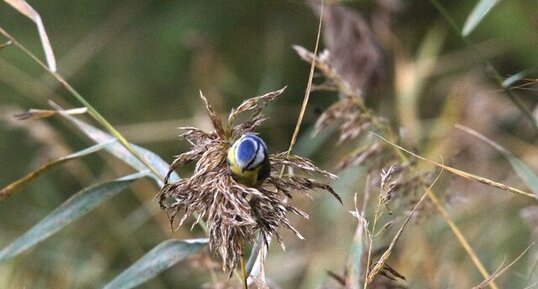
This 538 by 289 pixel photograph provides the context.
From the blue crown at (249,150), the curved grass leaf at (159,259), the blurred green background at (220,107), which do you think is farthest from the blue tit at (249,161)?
the blurred green background at (220,107)

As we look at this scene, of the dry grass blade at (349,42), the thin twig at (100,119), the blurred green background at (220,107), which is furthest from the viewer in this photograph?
the dry grass blade at (349,42)

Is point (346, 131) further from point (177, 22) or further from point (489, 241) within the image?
point (177, 22)

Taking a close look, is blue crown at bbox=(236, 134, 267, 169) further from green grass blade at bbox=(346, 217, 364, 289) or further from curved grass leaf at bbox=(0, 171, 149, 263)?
curved grass leaf at bbox=(0, 171, 149, 263)

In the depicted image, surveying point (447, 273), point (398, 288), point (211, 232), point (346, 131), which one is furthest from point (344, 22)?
point (211, 232)

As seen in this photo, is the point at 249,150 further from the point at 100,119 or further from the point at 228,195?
the point at 100,119

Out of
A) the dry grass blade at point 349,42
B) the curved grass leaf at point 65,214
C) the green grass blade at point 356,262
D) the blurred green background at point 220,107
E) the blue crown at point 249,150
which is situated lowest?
the blurred green background at point 220,107

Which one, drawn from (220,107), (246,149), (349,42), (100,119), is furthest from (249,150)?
(220,107)

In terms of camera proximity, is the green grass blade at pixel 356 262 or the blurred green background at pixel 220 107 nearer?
the green grass blade at pixel 356 262

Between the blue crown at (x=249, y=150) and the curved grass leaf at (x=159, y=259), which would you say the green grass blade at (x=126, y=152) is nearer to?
the curved grass leaf at (x=159, y=259)
